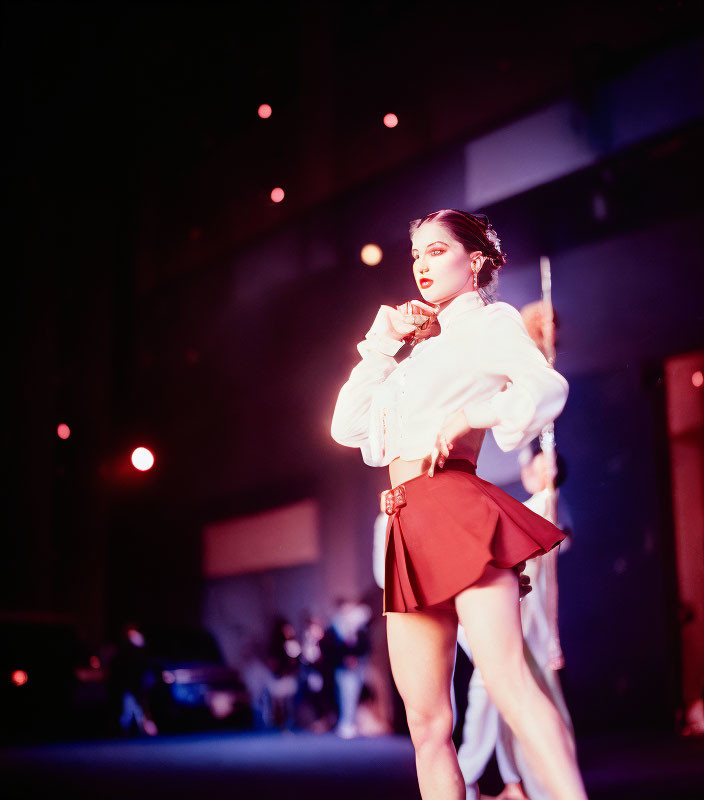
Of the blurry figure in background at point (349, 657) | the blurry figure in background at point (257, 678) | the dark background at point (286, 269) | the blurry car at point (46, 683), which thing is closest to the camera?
the dark background at point (286, 269)

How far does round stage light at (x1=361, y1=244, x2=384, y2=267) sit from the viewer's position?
4552mm

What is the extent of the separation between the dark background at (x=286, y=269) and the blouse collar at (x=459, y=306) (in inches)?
70.7

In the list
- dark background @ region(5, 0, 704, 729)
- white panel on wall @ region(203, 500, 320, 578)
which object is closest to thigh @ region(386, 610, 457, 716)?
dark background @ region(5, 0, 704, 729)

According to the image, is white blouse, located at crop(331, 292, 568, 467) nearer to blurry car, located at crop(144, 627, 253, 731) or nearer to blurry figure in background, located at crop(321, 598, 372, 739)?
blurry figure in background, located at crop(321, 598, 372, 739)

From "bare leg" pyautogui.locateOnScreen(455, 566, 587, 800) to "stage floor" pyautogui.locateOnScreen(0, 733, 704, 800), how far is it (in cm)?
156

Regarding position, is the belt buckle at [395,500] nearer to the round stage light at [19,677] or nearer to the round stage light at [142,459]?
the round stage light at [19,677]

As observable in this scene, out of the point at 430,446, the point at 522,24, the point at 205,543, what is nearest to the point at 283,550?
the point at 205,543

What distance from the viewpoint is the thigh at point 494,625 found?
1.51 m

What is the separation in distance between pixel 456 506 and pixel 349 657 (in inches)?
172

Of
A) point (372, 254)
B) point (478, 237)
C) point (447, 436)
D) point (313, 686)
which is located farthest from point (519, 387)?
point (313, 686)

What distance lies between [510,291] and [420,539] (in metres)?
2.28

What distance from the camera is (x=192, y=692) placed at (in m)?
6.51

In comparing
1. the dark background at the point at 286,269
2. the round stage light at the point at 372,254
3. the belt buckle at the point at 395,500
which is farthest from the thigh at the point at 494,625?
the round stage light at the point at 372,254

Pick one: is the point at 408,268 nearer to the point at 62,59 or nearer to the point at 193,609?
the point at 62,59
